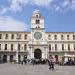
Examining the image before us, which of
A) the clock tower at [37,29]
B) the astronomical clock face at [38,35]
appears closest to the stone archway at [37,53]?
the clock tower at [37,29]

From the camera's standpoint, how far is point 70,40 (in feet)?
293

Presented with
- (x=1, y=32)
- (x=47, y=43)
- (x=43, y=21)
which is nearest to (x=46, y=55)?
(x=47, y=43)

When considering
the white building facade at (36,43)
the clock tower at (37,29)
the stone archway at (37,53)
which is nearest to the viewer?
the white building facade at (36,43)

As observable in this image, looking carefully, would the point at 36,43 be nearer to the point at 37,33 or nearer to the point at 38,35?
the point at 38,35

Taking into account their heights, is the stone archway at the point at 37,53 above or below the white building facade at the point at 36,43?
below

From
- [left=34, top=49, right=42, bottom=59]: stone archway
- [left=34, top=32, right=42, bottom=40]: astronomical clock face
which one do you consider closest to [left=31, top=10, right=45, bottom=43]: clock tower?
[left=34, top=32, right=42, bottom=40]: astronomical clock face

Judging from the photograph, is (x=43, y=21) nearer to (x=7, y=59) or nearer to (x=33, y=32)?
(x=33, y=32)

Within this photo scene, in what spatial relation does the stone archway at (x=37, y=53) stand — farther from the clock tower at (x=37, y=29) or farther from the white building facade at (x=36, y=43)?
the clock tower at (x=37, y=29)

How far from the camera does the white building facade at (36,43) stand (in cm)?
8400

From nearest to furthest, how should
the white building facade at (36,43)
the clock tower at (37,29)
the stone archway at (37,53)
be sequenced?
the white building facade at (36,43), the stone archway at (37,53), the clock tower at (37,29)

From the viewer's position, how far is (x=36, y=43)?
83.8 metres

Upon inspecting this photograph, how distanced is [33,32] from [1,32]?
1306 centimetres

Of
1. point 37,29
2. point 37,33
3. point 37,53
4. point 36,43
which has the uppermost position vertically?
point 37,29

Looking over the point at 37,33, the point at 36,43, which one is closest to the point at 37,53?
the point at 36,43
